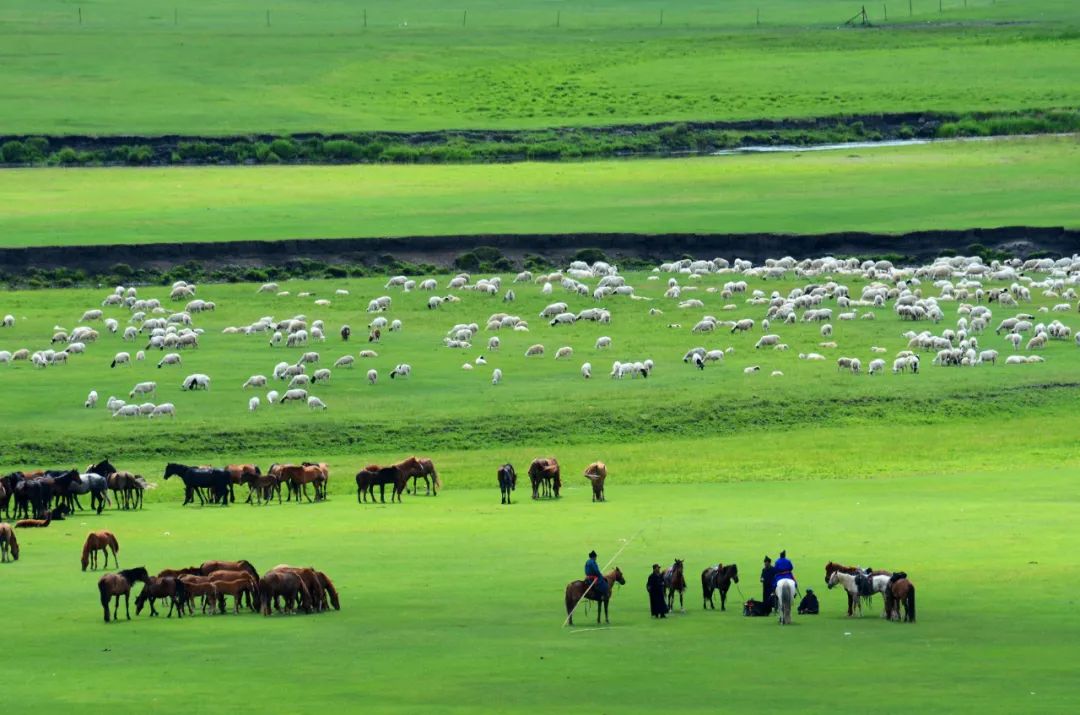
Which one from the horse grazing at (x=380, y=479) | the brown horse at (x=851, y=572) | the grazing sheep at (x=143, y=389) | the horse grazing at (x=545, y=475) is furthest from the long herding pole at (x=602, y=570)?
the grazing sheep at (x=143, y=389)

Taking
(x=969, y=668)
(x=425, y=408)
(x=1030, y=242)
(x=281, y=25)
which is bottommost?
(x=969, y=668)

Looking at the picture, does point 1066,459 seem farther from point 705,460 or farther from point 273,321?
point 273,321

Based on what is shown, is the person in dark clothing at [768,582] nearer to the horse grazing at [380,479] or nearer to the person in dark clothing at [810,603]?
the person in dark clothing at [810,603]

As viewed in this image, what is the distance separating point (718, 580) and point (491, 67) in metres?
93.8

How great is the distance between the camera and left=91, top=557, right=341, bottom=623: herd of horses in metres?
25.4

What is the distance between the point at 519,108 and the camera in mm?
106438

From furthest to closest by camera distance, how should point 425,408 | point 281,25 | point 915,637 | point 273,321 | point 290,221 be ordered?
1. point 281,25
2. point 290,221
3. point 273,321
4. point 425,408
5. point 915,637

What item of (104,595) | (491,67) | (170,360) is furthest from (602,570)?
(491,67)

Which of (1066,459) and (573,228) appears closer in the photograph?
(1066,459)

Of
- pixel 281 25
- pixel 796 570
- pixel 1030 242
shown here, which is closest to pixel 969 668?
pixel 796 570

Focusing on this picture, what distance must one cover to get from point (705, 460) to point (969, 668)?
1899cm

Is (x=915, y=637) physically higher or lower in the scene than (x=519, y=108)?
lower

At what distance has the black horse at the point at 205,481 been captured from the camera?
35.9m

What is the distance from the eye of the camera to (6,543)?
29.9 metres
